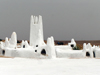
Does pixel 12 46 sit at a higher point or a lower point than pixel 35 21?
lower

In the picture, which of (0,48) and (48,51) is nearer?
(48,51)

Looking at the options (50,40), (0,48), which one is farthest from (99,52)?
(0,48)

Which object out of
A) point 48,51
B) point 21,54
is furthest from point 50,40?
point 21,54

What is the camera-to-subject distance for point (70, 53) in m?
23.1

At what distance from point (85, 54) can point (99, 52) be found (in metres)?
2.43

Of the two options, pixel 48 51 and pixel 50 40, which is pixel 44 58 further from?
pixel 50 40

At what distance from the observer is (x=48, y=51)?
2244 centimetres

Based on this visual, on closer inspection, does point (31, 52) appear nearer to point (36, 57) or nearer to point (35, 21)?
point (36, 57)
